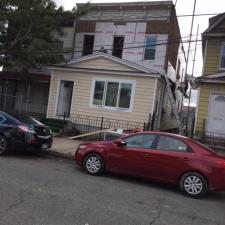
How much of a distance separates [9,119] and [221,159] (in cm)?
707

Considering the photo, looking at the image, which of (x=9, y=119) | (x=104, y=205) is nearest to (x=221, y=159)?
(x=104, y=205)

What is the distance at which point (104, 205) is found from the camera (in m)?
6.88

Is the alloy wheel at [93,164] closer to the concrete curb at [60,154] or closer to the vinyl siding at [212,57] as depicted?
the concrete curb at [60,154]

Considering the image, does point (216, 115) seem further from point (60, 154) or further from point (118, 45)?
point (60, 154)

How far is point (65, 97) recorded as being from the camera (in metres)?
20.7

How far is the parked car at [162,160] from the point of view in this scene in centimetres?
867

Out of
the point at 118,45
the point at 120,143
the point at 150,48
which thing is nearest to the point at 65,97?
the point at 118,45

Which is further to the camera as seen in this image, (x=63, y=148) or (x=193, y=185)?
(x=63, y=148)

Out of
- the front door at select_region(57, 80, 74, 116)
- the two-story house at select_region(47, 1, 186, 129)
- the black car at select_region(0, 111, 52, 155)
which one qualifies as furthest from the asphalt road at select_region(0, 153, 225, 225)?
the front door at select_region(57, 80, 74, 116)

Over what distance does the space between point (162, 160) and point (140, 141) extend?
879mm

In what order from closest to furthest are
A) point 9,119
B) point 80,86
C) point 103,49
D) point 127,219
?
point 127,219 < point 9,119 < point 80,86 < point 103,49

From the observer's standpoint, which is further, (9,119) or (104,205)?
(9,119)

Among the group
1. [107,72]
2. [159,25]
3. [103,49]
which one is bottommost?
[107,72]

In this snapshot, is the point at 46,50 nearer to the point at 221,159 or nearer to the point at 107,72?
the point at 107,72
